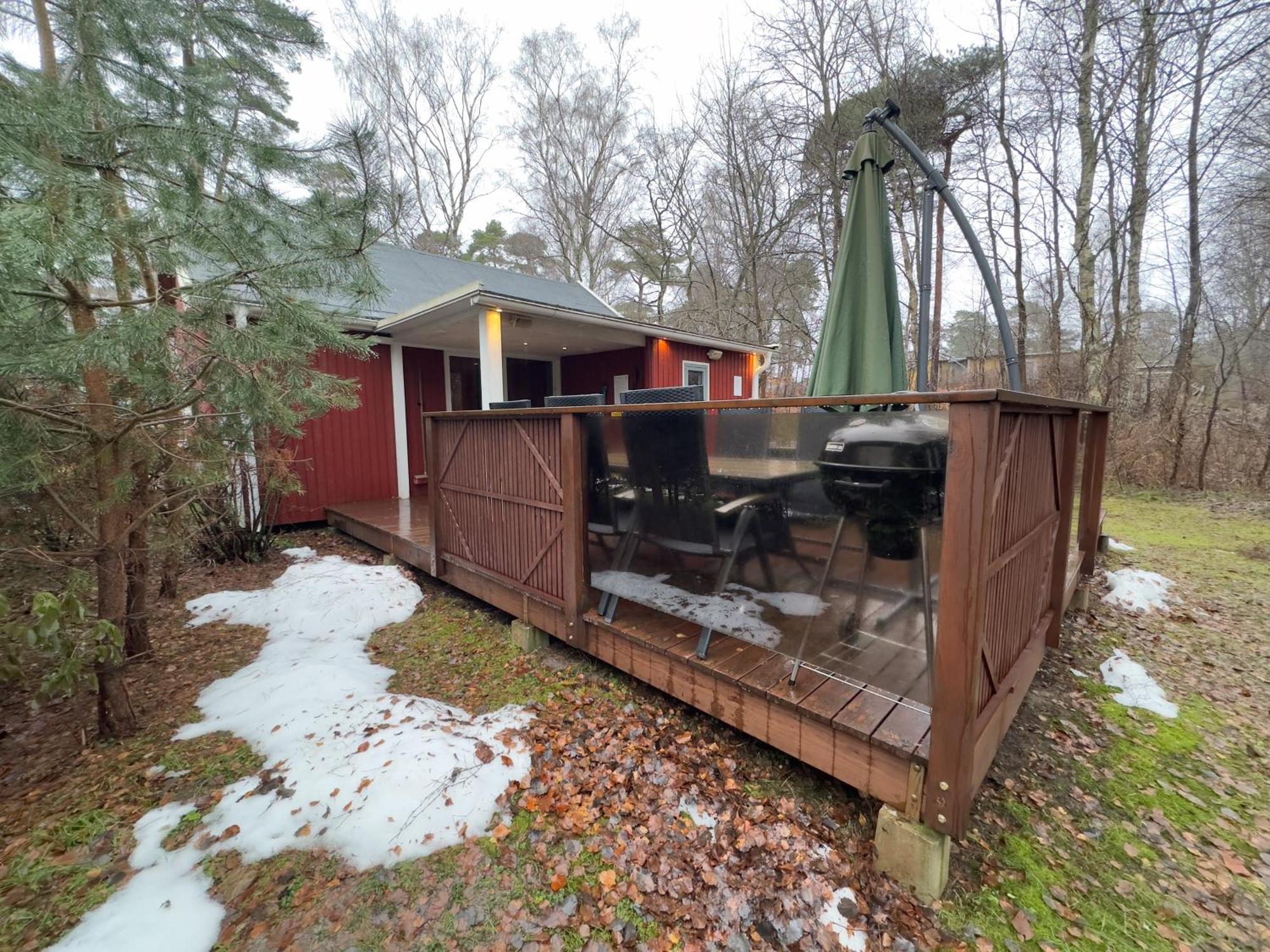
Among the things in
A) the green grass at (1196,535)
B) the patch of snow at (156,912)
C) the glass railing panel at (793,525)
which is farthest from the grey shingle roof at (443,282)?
the green grass at (1196,535)

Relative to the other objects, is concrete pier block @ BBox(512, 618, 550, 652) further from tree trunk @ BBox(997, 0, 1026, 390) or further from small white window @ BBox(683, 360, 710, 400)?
tree trunk @ BBox(997, 0, 1026, 390)

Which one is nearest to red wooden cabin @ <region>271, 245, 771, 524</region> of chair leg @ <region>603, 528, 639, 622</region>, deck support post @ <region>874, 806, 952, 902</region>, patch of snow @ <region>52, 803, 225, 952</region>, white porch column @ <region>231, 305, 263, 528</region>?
white porch column @ <region>231, 305, 263, 528</region>

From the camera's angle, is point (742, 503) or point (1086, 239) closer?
point (742, 503)

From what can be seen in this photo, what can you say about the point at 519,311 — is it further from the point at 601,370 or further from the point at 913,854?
the point at 913,854

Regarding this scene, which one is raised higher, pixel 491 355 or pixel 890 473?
pixel 491 355

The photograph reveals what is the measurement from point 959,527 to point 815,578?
25.9 inches

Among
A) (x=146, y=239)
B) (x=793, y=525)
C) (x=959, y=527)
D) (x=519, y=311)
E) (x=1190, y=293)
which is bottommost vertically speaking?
(x=793, y=525)

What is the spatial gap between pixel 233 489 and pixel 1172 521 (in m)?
11.7

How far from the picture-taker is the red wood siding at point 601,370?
8469 mm

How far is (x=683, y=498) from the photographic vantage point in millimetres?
2617

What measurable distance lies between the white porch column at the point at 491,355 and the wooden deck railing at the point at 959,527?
54.0 inches

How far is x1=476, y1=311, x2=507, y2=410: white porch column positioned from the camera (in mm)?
5320

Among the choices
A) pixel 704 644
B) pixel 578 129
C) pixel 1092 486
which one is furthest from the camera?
pixel 578 129

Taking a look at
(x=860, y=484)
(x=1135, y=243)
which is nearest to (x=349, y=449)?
(x=860, y=484)
